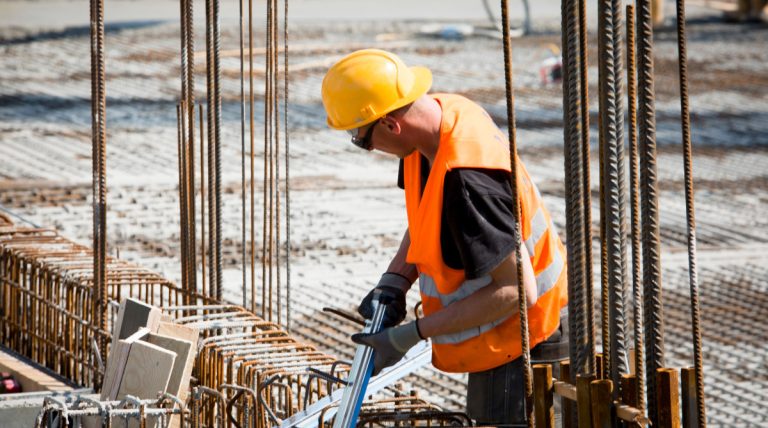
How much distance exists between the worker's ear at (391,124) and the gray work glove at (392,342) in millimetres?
572

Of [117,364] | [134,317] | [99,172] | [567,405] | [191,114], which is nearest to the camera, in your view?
[567,405]

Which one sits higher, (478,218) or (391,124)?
(391,124)

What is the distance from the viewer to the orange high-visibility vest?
11.5 feet

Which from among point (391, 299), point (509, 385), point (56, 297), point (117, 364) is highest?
point (391, 299)

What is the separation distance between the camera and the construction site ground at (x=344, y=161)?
8.56 m

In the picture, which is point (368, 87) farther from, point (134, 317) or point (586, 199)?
point (134, 317)

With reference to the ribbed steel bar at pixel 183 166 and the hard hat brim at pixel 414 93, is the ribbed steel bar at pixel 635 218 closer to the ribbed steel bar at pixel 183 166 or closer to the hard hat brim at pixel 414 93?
the hard hat brim at pixel 414 93

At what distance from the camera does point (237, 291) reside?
8.82 m

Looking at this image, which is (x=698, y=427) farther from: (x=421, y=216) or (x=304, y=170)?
(x=304, y=170)

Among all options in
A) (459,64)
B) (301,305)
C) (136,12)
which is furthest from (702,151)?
(136,12)

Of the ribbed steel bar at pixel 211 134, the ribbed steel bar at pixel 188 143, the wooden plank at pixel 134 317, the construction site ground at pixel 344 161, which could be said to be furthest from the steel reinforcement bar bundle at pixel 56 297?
the construction site ground at pixel 344 161

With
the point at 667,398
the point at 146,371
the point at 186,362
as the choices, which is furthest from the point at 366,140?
the point at 146,371

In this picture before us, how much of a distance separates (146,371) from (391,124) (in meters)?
1.60

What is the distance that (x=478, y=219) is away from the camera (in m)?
3.38
